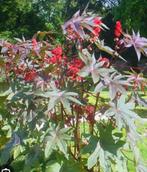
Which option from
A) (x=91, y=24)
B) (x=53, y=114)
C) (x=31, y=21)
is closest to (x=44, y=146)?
(x=53, y=114)

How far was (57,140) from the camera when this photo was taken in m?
2.96

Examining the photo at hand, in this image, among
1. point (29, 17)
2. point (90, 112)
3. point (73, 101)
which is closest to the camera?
point (73, 101)

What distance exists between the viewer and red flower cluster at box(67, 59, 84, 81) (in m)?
3.17

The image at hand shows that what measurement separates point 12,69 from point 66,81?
1.71 ft

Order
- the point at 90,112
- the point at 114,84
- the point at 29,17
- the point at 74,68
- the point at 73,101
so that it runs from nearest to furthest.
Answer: the point at 114,84
the point at 73,101
the point at 74,68
the point at 90,112
the point at 29,17

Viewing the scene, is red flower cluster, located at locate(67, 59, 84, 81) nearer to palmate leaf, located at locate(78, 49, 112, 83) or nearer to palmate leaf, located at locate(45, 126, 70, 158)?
palmate leaf, located at locate(78, 49, 112, 83)

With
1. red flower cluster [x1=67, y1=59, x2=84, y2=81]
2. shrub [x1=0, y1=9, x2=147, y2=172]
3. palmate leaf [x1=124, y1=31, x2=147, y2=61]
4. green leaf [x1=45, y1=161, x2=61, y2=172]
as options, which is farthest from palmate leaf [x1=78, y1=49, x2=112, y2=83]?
green leaf [x1=45, y1=161, x2=61, y2=172]

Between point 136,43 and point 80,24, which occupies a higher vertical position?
point 80,24

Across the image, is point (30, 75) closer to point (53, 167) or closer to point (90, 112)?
point (90, 112)

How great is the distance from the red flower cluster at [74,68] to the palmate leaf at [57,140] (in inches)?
13.7

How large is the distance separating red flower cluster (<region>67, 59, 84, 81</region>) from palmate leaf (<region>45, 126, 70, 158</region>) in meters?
0.35

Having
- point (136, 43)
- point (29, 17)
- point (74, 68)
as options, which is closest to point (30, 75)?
point (74, 68)

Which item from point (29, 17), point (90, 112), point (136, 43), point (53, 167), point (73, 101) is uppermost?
point (29, 17)

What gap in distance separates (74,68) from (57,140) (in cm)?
46
